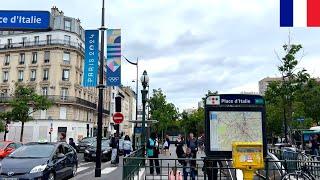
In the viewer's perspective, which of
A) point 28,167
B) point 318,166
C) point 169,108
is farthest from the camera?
Answer: point 169,108

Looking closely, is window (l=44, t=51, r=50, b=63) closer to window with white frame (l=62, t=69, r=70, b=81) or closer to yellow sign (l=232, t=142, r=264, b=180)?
window with white frame (l=62, t=69, r=70, b=81)

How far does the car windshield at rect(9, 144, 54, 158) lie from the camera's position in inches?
533

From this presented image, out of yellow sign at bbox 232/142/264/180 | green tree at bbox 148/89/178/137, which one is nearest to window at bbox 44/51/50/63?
green tree at bbox 148/89/178/137

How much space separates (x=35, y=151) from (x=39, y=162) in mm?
1204

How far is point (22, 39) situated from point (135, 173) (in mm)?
62835

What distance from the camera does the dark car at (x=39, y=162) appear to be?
479 inches

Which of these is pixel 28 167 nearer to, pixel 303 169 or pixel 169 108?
pixel 303 169

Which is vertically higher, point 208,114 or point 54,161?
point 208,114

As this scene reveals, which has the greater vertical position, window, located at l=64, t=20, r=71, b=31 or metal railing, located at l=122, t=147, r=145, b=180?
window, located at l=64, t=20, r=71, b=31

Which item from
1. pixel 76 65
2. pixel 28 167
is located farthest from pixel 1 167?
pixel 76 65

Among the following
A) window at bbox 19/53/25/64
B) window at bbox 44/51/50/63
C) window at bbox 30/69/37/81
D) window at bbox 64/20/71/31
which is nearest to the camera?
window at bbox 44/51/50/63

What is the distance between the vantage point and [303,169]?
11.6 meters

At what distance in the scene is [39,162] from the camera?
12.7m

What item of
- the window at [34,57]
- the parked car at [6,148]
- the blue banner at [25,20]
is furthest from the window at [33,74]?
the blue banner at [25,20]
